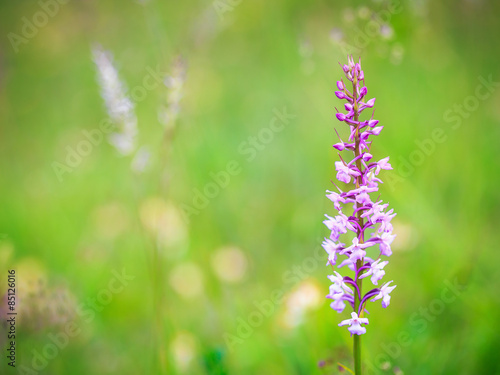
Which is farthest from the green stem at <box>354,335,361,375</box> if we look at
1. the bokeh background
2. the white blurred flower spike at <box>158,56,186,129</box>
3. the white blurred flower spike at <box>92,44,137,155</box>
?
the white blurred flower spike at <box>92,44,137,155</box>

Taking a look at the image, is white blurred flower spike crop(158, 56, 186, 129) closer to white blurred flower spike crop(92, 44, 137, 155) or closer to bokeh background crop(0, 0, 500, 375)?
bokeh background crop(0, 0, 500, 375)

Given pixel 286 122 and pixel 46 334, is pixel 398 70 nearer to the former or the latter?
pixel 286 122

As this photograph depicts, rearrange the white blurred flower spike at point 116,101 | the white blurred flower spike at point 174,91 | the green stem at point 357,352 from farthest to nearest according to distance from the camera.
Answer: the white blurred flower spike at point 116,101 < the white blurred flower spike at point 174,91 < the green stem at point 357,352

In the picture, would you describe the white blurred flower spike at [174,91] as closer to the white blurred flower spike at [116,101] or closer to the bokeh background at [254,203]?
the bokeh background at [254,203]

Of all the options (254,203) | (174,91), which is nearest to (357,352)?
(174,91)

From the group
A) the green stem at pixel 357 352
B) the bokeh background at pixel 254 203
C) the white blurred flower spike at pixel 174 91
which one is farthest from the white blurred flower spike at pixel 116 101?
the green stem at pixel 357 352

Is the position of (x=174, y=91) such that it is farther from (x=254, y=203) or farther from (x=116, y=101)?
(x=254, y=203)

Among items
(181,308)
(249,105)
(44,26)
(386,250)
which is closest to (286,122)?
(249,105)

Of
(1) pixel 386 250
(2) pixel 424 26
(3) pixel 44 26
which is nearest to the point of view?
(1) pixel 386 250
